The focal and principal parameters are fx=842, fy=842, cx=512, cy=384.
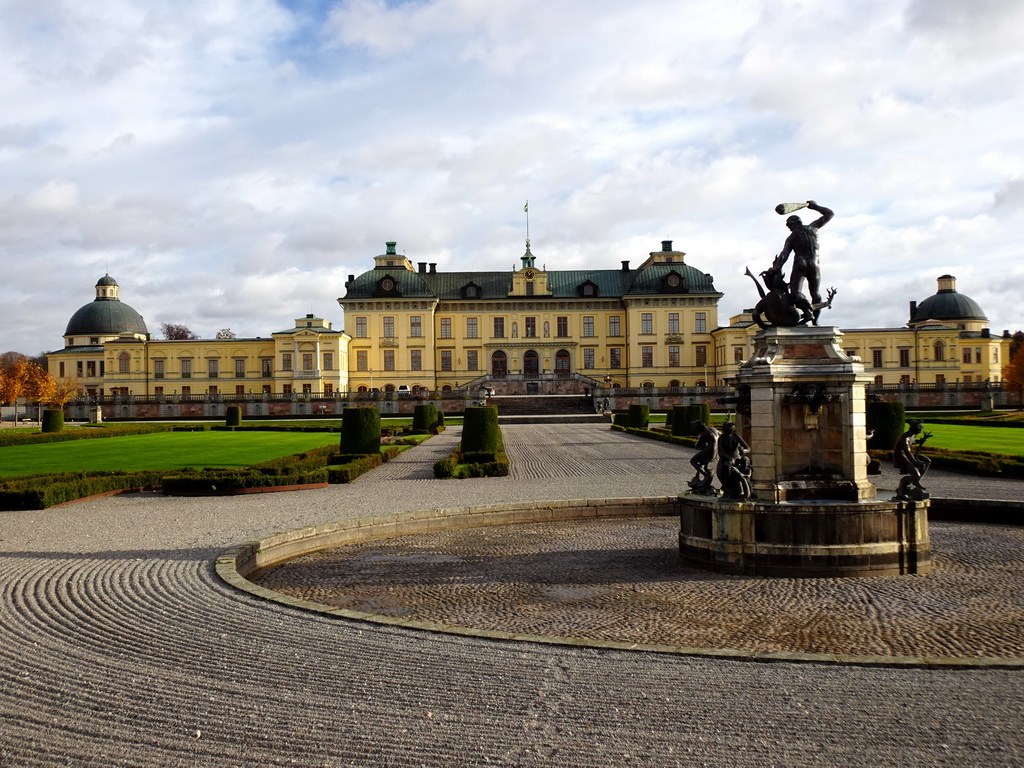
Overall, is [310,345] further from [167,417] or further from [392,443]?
[392,443]

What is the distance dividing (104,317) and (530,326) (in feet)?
143

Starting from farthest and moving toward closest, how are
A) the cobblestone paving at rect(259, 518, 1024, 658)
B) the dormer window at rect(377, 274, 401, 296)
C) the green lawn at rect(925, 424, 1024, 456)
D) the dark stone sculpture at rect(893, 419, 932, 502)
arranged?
the dormer window at rect(377, 274, 401, 296) → the green lawn at rect(925, 424, 1024, 456) → the dark stone sculpture at rect(893, 419, 932, 502) → the cobblestone paving at rect(259, 518, 1024, 658)

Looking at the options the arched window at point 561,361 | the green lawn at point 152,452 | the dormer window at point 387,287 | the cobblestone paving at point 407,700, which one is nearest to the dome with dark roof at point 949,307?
the arched window at point 561,361

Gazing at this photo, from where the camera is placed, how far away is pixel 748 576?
10.7 meters

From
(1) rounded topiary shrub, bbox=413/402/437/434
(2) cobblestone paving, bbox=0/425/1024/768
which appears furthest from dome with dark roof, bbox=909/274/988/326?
(2) cobblestone paving, bbox=0/425/1024/768

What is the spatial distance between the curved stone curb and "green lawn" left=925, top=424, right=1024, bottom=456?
14.2 m

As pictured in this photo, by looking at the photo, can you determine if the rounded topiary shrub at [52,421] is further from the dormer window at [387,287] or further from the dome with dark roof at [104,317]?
the dome with dark roof at [104,317]

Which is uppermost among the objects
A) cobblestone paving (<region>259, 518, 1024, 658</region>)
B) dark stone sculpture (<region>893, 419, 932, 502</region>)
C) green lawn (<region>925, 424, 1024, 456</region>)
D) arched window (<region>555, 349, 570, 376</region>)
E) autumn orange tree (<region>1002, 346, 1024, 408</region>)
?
arched window (<region>555, 349, 570, 376</region>)

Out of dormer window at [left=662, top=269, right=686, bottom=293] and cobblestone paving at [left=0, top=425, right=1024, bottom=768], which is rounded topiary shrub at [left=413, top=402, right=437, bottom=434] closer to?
cobblestone paving at [left=0, top=425, right=1024, bottom=768]

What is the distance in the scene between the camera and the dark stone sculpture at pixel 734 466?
35.9 feet

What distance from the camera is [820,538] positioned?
10.7 metres

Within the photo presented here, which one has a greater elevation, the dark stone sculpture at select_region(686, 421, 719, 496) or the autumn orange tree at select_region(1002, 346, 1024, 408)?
the autumn orange tree at select_region(1002, 346, 1024, 408)

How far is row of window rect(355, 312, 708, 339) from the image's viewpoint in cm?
7600

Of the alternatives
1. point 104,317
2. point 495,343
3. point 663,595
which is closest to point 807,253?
point 663,595
